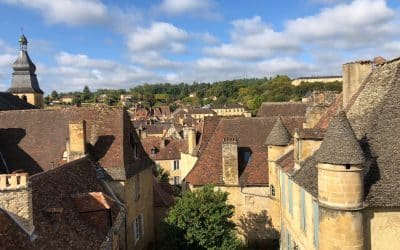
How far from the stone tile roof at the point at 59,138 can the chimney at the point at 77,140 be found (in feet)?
2.67

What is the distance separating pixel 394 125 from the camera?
1482 cm

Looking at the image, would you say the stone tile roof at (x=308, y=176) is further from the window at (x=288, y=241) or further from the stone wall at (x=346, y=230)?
the window at (x=288, y=241)

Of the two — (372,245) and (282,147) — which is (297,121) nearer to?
(282,147)

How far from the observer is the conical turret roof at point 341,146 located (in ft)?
42.6

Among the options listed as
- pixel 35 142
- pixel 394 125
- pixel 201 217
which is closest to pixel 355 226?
pixel 394 125

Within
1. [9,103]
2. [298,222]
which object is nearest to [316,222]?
[298,222]

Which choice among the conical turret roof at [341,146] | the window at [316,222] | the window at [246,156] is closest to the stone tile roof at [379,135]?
the window at [316,222]

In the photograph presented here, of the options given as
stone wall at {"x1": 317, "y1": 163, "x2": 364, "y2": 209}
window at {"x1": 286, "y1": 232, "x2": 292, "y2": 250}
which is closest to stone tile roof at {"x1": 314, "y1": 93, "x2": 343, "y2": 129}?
window at {"x1": 286, "y1": 232, "x2": 292, "y2": 250}

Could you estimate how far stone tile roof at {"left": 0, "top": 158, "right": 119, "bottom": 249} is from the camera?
40.1 ft

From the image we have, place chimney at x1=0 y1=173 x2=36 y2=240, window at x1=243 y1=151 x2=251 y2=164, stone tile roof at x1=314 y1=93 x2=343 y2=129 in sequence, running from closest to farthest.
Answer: chimney at x1=0 y1=173 x2=36 y2=240, stone tile roof at x1=314 y1=93 x2=343 y2=129, window at x1=243 y1=151 x2=251 y2=164

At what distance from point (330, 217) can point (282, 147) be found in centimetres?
1267

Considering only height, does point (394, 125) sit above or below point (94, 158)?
above

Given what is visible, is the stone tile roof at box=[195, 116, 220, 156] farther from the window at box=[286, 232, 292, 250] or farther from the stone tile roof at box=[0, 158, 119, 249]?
the stone tile roof at box=[0, 158, 119, 249]

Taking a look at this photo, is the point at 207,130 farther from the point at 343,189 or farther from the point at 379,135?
the point at 343,189
